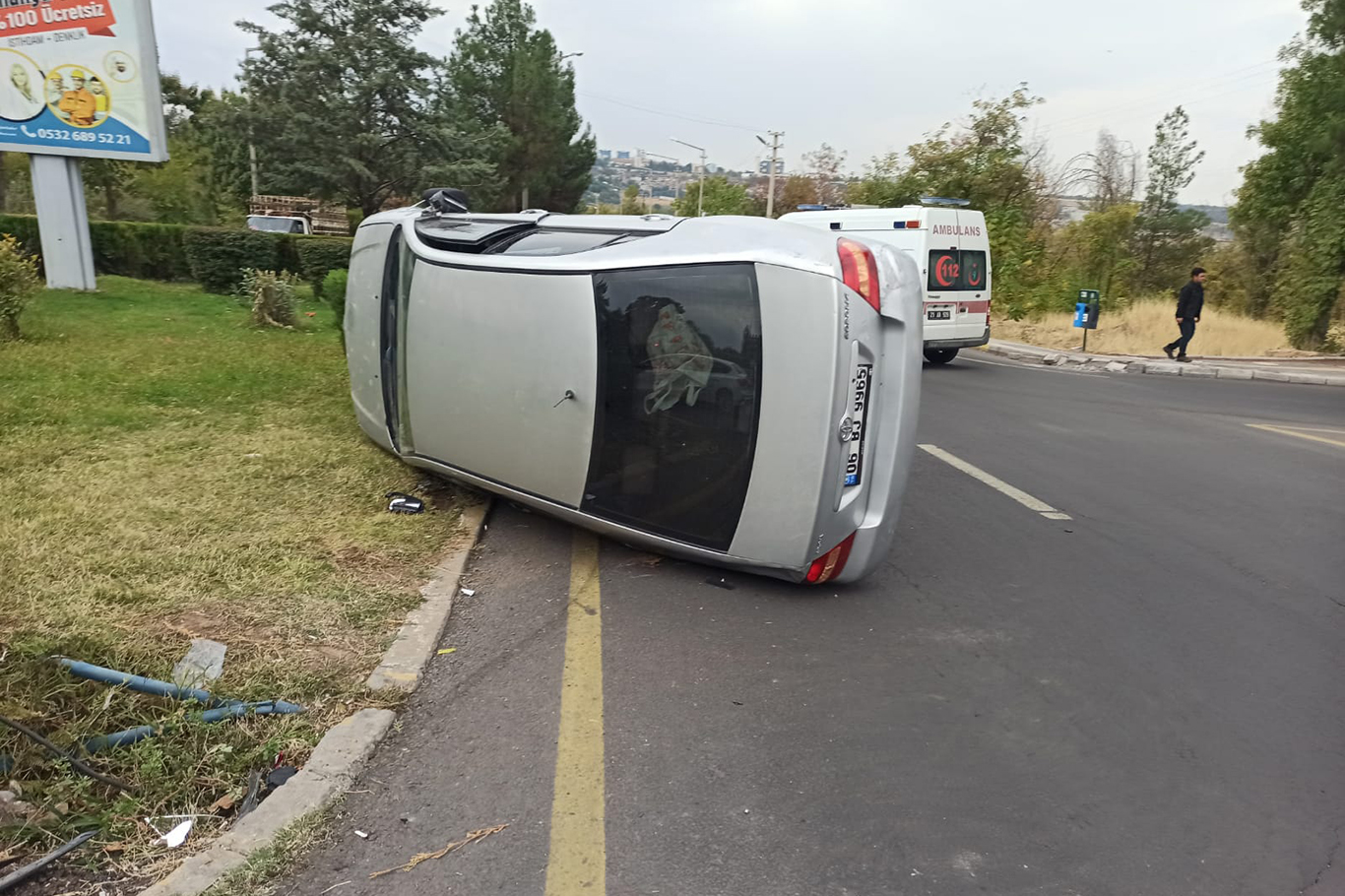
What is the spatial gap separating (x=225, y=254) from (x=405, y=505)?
16206mm

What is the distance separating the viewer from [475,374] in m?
5.34

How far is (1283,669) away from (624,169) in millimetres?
141595

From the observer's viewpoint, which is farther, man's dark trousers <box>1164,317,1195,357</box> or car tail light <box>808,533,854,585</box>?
man's dark trousers <box>1164,317,1195,357</box>

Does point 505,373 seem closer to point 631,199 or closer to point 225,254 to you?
point 225,254

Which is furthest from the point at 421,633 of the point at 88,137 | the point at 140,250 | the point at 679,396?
the point at 140,250

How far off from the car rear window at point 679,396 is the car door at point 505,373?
0.15m

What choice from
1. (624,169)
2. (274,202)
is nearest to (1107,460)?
(274,202)

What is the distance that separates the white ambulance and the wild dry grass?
17.9 ft

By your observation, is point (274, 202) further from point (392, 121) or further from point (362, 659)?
point (362, 659)

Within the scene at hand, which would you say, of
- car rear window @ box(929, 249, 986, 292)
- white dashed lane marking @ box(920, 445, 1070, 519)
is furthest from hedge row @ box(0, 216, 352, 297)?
white dashed lane marking @ box(920, 445, 1070, 519)

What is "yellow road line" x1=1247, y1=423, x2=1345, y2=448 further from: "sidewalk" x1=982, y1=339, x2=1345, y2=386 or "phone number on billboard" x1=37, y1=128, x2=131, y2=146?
"phone number on billboard" x1=37, y1=128, x2=131, y2=146

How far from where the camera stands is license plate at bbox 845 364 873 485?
4434 mm

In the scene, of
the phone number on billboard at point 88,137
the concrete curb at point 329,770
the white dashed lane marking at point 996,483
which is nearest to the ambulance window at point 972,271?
the white dashed lane marking at point 996,483

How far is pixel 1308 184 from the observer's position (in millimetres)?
22688
